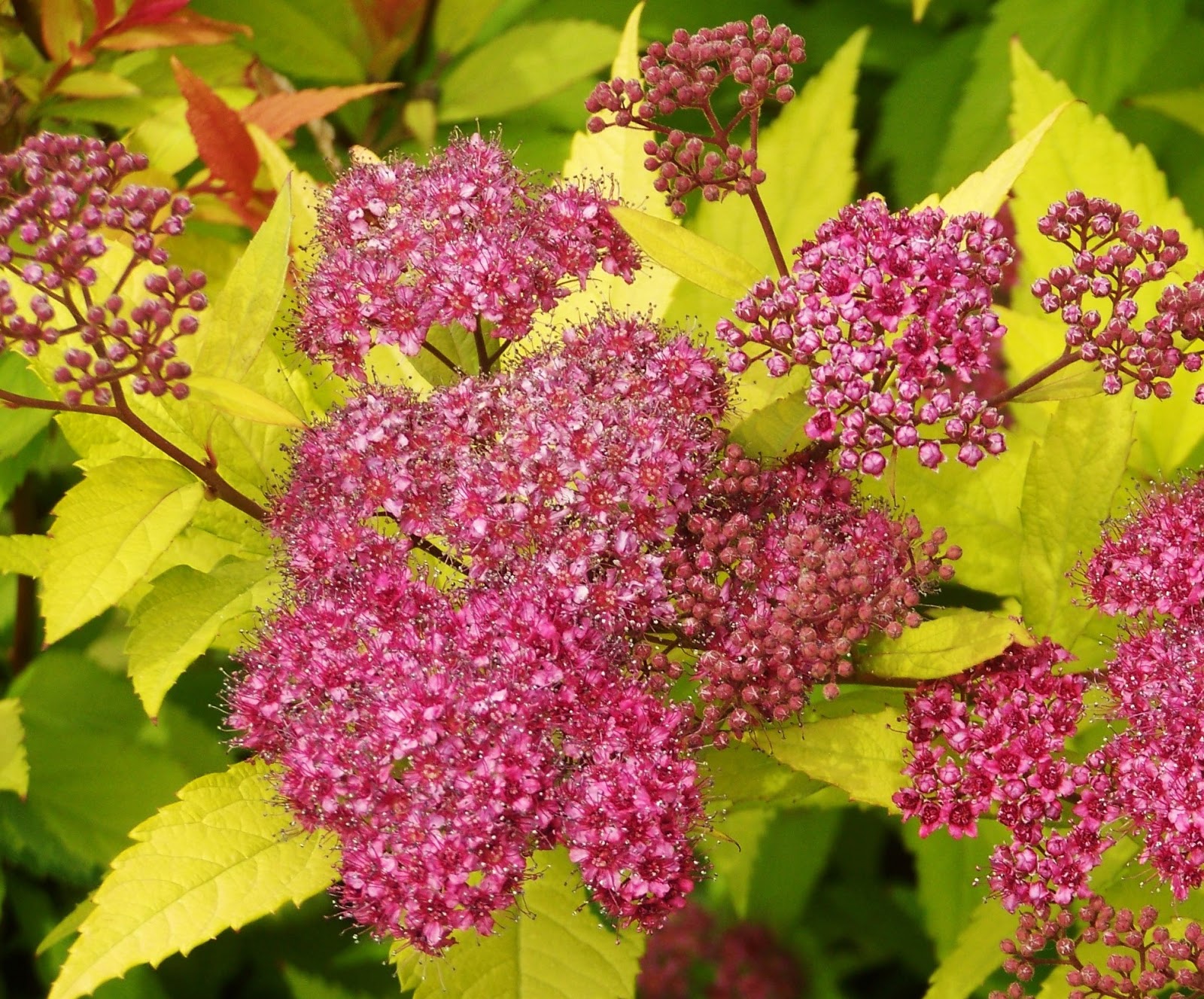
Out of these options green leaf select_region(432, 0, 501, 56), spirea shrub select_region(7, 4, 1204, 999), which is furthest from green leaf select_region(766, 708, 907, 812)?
green leaf select_region(432, 0, 501, 56)

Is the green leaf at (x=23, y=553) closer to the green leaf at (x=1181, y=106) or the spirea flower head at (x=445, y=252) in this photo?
the spirea flower head at (x=445, y=252)

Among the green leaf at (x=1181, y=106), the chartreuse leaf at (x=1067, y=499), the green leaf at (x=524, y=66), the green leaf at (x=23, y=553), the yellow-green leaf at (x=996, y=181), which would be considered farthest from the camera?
the green leaf at (x=524, y=66)

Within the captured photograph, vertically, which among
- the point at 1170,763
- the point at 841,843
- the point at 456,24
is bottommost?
the point at 841,843

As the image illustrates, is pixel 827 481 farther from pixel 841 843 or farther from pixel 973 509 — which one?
pixel 841 843

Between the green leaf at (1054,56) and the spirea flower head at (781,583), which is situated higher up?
the green leaf at (1054,56)

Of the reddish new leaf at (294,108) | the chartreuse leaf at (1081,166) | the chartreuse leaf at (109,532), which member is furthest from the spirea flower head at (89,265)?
the chartreuse leaf at (1081,166)

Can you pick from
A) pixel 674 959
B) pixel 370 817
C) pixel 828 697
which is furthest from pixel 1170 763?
pixel 674 959

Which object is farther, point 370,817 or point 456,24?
point 456,24

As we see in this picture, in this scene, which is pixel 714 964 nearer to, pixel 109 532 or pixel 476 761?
pixel 476 761
